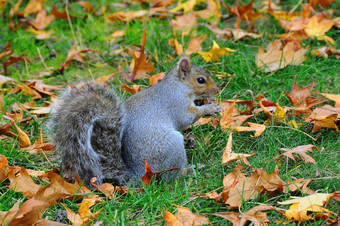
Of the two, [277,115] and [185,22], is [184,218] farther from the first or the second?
[185,22]

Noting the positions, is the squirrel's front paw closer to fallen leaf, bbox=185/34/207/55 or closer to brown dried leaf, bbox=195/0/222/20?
fallen leaf, bbox=185/34/207/55

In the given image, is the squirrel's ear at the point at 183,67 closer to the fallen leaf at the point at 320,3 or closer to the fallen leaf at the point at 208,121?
the fallen leaf at the point at 208,121

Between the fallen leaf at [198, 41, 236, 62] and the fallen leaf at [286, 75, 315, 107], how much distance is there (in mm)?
614

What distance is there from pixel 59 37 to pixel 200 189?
218 cm

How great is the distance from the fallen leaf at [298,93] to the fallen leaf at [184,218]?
1.09 m

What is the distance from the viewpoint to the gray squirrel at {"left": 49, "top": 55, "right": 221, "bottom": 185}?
225 cm

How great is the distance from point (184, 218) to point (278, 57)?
1.57 m

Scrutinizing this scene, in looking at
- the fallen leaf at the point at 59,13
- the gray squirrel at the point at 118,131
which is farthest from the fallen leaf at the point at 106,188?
the fallen leaf at the point at 59,13

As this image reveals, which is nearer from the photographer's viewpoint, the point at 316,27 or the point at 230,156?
the point at 230,156

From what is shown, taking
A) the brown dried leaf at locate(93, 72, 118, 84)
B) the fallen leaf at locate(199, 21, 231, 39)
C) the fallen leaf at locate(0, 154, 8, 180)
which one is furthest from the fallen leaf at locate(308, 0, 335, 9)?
the fallen leaf at locate(0, 154, 8, 180)

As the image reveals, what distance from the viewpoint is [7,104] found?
10.4 ft

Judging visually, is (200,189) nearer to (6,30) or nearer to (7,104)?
(7,104)

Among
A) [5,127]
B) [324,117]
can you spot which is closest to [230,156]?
[324,117]

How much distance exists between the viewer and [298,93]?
9.28ft
